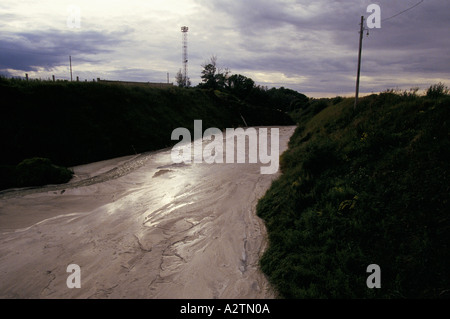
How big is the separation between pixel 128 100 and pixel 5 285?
22.1m

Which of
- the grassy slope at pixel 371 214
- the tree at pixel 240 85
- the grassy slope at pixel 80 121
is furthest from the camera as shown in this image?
the tree at pixel 240 85

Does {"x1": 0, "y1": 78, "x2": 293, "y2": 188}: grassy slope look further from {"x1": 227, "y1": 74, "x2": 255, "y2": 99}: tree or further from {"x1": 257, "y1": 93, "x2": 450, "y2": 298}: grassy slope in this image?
{"x1": 227, "y1": 74, "x2": 255, "y2": 99}: tree

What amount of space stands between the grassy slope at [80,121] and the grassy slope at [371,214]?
13915 mm

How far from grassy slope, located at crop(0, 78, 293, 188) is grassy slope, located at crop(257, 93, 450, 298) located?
45.7 ft

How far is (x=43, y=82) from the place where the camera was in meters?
19.5

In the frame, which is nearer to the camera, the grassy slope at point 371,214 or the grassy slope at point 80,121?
the grassy slope at point 371,214

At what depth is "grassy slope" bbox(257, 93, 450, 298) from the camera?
15.1 feet

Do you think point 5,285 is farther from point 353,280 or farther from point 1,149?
point 1,149

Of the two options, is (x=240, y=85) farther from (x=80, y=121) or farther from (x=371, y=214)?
(x=371, y=214)

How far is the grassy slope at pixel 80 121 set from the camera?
15.7 meters

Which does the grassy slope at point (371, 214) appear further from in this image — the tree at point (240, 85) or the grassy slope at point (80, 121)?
the tree at point (240, 85)

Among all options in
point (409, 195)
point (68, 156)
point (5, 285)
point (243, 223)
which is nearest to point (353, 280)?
point (409, 195)

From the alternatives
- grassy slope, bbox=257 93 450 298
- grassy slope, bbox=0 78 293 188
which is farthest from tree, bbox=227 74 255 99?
grassy slope, bbox=257 93 450 298

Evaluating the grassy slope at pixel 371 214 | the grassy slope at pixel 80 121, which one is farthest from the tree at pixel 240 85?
the grassy slope at pixel 371 214
